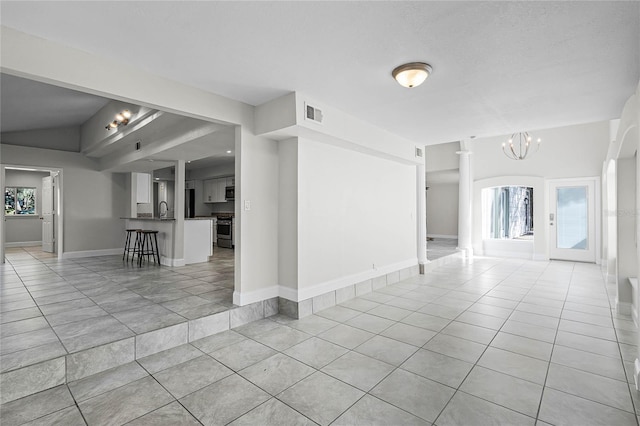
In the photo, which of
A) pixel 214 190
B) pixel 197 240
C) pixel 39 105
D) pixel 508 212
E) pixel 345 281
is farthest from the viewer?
pixel 214 190

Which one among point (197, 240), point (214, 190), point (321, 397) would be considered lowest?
point (321, 397)

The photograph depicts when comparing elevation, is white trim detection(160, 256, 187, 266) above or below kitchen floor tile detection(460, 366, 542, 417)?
above

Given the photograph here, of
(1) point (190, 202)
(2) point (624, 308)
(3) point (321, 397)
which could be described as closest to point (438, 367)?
(3) point (321, 397)

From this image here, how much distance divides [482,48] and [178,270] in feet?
17.5

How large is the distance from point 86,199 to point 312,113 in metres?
6.53

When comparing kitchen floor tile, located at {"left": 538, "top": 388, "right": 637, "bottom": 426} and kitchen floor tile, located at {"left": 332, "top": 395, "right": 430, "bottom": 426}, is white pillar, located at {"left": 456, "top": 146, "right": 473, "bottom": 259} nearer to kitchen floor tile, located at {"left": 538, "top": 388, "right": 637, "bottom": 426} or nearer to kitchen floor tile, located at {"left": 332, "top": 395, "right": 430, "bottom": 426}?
kitchen floor tile, located at {"left": 538, "top": 388, "right": 637, "bottom": 426}

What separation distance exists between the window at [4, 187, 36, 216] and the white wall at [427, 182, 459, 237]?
13434 mm

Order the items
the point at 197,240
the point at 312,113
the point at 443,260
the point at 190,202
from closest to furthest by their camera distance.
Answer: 1. the point at 312,113
2. the point at 197,240
3. the point at 443,260
4. the point at 190,202

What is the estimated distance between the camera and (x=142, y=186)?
25.6ft

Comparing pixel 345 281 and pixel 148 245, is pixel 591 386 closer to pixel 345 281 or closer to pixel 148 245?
pixel 345 281

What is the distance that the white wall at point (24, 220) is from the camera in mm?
9047

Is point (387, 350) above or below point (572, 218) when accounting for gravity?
below

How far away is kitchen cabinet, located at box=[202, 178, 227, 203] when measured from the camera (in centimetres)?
997

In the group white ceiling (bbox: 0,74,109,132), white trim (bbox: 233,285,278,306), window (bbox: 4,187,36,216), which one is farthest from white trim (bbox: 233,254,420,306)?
window (bbox: 4,187,36,216)
